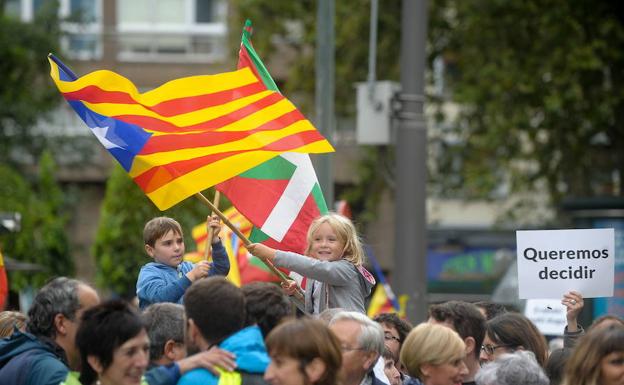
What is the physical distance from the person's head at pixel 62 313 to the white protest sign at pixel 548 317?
7470 mm

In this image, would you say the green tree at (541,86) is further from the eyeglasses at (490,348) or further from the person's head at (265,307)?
the person's head at (265,307)

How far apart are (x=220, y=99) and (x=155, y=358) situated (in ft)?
8.29

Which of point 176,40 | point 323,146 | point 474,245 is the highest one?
point 176,40

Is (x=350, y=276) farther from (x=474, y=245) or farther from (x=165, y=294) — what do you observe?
(x=474, y=245)

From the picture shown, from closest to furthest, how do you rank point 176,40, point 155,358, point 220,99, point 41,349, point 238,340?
point 238,340, point 41,349, point 155,358, point 220,99, point 176,40

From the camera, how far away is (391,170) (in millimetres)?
24453

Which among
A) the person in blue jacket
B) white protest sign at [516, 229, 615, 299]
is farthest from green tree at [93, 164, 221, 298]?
the person in blue jacket

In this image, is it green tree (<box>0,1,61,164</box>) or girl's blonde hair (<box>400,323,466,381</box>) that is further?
green tree (<box>0,1,61,164</box>)

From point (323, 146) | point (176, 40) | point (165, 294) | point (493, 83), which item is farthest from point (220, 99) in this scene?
point (176, 40)

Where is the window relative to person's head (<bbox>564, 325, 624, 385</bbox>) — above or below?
above

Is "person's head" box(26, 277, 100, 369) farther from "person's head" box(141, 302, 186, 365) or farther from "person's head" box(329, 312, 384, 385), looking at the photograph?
"person's head" box(329, 312, 384, 385)

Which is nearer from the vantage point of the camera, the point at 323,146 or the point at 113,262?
the point at 323,146

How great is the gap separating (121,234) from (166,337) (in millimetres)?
18137

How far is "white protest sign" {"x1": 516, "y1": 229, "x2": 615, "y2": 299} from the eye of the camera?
7.85m
